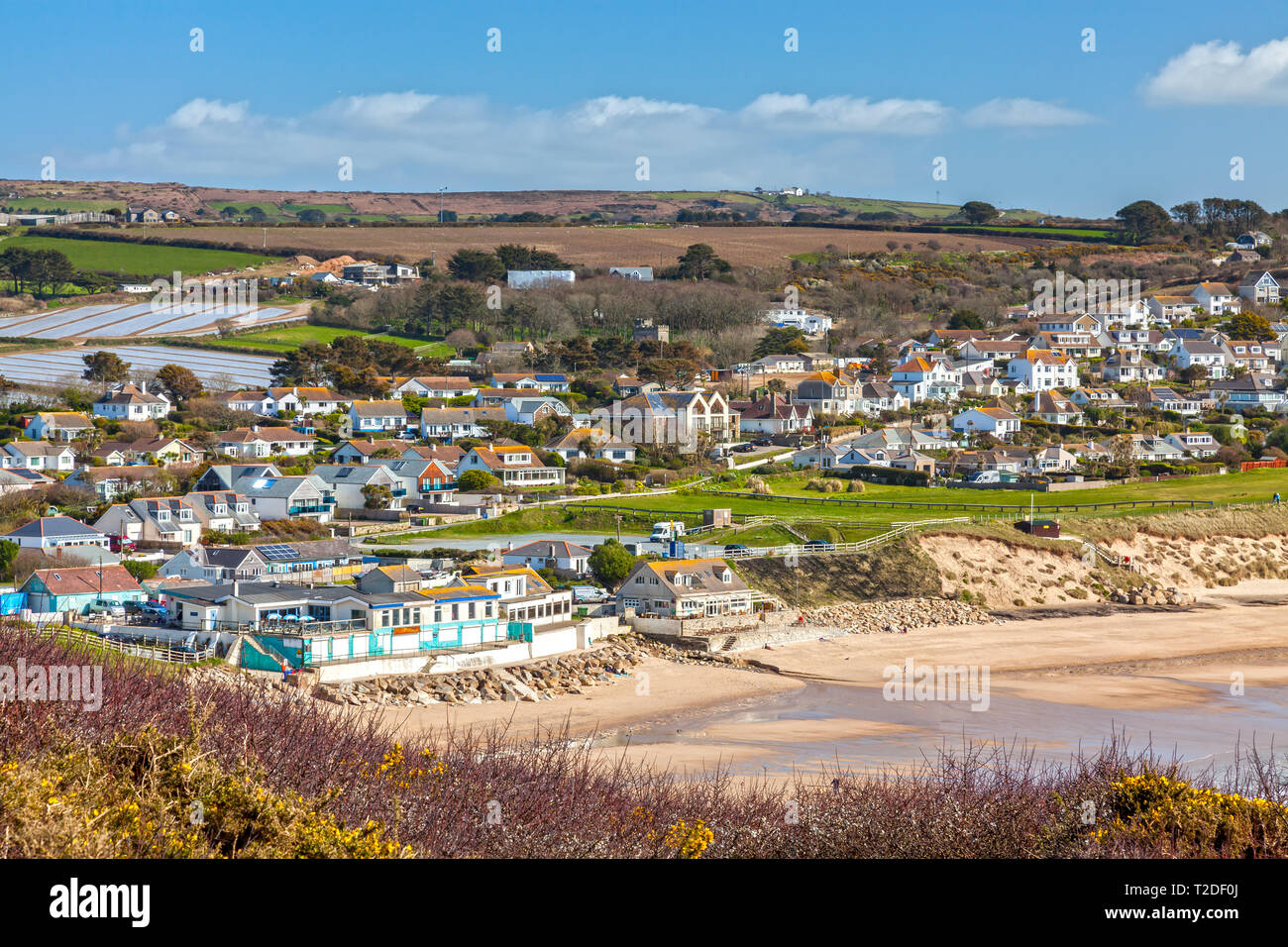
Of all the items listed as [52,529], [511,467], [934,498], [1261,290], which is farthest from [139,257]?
[1261,290]

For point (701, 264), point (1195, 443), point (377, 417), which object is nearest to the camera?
point (377, 417)

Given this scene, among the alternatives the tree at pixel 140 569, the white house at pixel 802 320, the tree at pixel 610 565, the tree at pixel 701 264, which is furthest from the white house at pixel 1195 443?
the tree at pixel 701 264

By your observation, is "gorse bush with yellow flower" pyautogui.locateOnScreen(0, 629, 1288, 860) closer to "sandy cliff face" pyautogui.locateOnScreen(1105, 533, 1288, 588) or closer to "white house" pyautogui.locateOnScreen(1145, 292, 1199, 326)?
"sandy cliff face" pyautogui.locateOnScreen(1105, 533, 1288, 588)

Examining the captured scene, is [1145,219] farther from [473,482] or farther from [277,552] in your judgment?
[277,552]

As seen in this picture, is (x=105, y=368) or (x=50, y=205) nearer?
(x=105, y=368)

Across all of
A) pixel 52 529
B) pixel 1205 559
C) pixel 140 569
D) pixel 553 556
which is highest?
pixel 52 529
